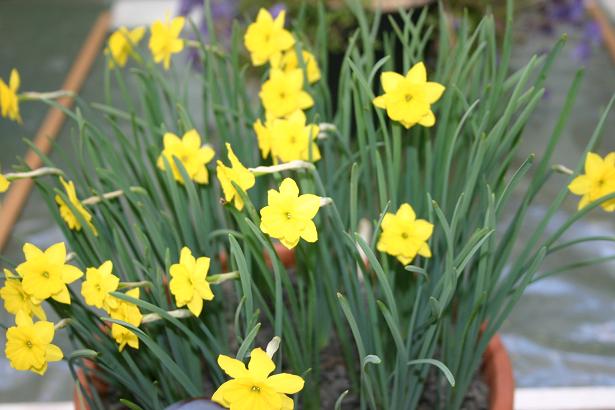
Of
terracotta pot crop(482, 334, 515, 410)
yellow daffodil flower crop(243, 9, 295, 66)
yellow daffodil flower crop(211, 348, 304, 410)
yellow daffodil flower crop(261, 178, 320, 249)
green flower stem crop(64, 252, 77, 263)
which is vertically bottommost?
terracotta pot crop(482, 334, 515, 410)

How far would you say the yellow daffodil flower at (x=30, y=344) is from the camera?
2.18 feet

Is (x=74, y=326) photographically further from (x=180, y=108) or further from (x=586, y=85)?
(x=586, y=85)

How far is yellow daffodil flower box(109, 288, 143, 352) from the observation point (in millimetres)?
688

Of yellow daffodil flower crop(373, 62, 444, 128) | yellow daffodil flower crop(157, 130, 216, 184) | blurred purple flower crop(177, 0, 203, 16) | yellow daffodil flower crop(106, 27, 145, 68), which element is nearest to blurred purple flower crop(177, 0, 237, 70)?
blurred purple flower crop(177, 0, 203, 16)

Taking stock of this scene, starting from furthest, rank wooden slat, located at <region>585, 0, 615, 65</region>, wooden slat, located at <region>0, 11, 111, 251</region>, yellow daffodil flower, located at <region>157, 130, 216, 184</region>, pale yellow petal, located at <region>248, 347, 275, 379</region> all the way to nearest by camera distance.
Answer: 1. wooden slat, located at <region>585, 0, 615, 65</region>
2. wooden slat, located at <region>0, 11, 111, 251</region>
3. yellow daffodil flower, located at <region>157, 130, 216, 184</region>
4. pale yellow petal, located at <region>248, 347, 275, 379</region>

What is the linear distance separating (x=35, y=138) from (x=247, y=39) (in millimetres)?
1154

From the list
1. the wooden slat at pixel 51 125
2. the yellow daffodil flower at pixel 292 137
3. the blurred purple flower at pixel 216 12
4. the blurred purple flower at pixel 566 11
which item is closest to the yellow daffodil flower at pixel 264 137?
the yellow daffodil flower at pixel 292 137

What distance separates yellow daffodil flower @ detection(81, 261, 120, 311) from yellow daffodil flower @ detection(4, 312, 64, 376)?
0.14 ft

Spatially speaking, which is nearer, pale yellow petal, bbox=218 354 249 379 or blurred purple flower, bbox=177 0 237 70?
pale yellow petal, bbox=218 354 249 379

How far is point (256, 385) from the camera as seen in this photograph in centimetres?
60

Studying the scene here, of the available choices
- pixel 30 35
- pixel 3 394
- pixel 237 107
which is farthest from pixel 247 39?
pixel 30 35

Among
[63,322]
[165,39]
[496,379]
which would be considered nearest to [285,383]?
[63,322]

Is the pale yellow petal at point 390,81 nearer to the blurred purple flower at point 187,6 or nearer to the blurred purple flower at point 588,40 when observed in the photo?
the blurred purple flower at point 187,6

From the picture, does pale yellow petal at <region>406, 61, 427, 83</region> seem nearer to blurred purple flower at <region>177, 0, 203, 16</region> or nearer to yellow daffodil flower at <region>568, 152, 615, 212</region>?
yellow daffodil flower at <region>568, 152, 615, 212</region>
